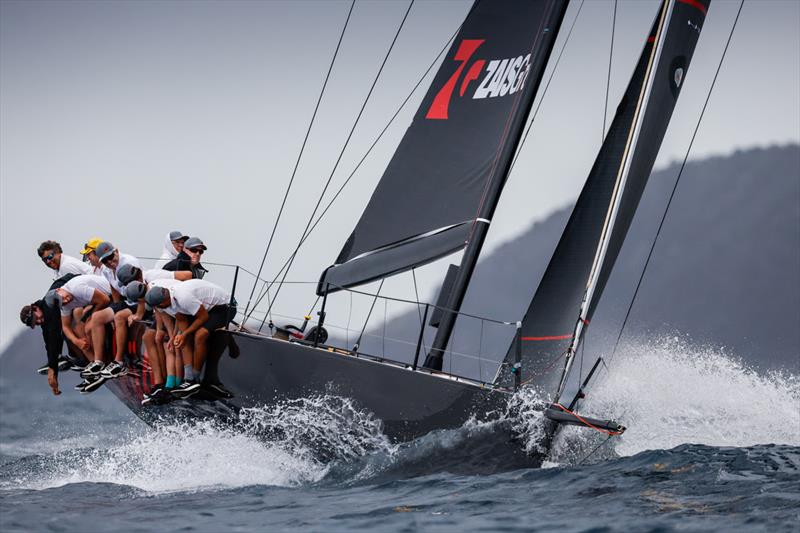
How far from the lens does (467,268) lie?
8.19m

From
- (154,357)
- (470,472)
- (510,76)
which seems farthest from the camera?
(510,76)

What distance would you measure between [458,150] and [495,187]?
0.48 meters

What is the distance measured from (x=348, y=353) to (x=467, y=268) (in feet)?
4.23

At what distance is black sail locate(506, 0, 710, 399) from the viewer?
7664mm

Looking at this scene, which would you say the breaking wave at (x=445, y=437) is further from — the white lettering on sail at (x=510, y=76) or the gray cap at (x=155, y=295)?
the white lettering on sail at (x=510, y=76)

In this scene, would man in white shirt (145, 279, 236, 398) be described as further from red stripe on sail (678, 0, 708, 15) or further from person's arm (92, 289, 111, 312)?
red stripe on sail (678, 0, 708, 15)

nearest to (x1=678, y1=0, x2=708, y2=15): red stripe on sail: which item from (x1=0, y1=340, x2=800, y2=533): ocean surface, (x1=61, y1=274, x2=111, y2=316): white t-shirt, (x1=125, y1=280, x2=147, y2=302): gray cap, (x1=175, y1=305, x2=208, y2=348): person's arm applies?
(x1=0, y1=340, x2=800, y2=533): ocean surface

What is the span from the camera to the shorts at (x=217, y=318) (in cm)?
781

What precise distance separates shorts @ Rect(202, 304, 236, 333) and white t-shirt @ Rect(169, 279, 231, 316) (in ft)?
0.21

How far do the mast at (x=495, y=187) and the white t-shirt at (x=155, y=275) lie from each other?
215cm

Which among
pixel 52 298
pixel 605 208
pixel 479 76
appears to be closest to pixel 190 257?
pixel 52 298

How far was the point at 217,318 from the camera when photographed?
25.8 feet

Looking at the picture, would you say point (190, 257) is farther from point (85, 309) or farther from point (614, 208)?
point (614, 208)

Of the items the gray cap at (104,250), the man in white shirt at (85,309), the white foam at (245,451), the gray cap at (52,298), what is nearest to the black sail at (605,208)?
the white foam at (245,451)
